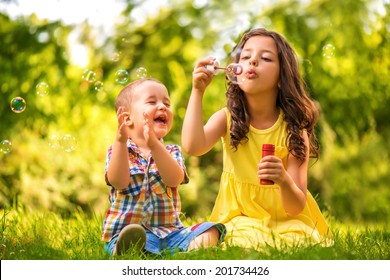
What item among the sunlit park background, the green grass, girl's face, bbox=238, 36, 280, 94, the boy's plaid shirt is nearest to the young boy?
the boy's plaid shirt

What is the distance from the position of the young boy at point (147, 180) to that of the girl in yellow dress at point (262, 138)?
15 cm

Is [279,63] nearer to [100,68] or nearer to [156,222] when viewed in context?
[156,222]

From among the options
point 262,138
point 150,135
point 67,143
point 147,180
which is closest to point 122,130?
point 150,135

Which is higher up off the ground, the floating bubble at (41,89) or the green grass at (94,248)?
the floating bubble at (41,89)

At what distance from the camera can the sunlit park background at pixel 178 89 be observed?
5.50m

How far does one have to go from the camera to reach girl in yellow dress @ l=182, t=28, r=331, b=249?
3033 millimetres

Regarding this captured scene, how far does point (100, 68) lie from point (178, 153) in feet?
8.94

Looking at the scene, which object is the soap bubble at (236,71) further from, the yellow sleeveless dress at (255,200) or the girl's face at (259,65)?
the yellow sleeveless dress at (255,200)

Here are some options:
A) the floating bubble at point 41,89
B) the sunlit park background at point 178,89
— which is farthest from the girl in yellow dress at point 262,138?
the sunlit park background at point 178,89

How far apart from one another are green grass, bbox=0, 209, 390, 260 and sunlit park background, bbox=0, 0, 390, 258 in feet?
5.66

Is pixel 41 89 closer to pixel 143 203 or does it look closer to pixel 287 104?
pixel 143 203

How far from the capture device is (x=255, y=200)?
3174 mm

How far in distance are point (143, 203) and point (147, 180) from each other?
0.10m

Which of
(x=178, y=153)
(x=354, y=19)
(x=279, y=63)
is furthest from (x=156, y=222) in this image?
(x=354, y=19)
